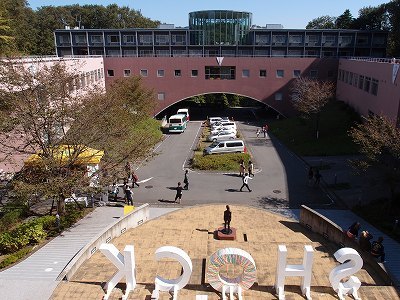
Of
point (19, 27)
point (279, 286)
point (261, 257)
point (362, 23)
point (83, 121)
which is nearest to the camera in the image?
point (279, 286)

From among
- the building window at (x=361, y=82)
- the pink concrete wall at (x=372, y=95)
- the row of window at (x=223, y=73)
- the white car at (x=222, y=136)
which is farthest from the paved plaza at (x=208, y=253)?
the row of window at (x=223, y=73)

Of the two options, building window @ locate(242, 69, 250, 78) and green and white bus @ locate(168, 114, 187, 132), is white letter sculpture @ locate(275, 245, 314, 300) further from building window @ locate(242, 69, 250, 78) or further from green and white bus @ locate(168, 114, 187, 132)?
building window @ locate(242, 69, 250, 78)

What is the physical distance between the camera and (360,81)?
1476 inches

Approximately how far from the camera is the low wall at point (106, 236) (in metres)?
12.4

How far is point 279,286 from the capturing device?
1111 cm

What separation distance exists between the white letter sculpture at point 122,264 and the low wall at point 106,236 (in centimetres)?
187

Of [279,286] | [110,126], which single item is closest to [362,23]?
[110,126]

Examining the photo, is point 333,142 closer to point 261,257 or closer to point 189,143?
point 189,143

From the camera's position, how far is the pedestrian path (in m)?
11.9

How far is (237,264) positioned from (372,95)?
28.6m

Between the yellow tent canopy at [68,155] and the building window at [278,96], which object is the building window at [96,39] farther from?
the yellow tent canopy at [68,155]

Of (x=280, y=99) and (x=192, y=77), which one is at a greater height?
(x=192, y=77)

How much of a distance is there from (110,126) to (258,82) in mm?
31681

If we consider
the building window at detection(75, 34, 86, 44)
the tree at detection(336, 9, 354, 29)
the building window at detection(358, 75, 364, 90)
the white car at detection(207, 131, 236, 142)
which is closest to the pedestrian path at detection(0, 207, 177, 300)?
the white car at detection(207, 131, 236, 142)
